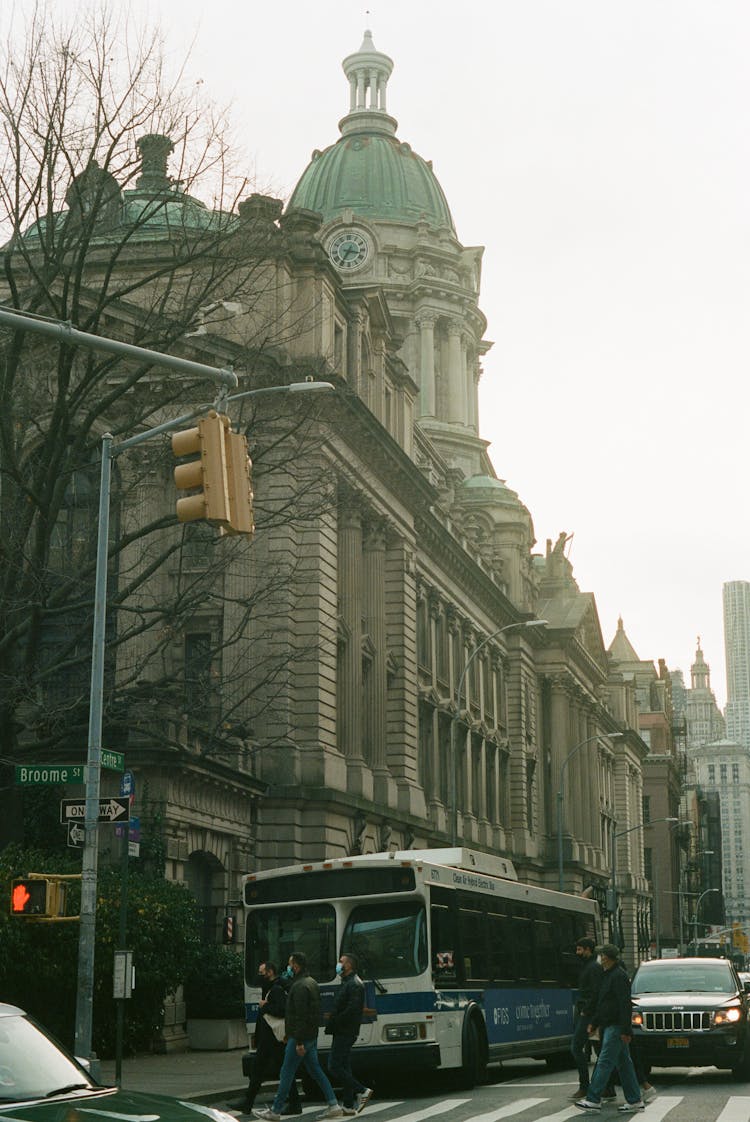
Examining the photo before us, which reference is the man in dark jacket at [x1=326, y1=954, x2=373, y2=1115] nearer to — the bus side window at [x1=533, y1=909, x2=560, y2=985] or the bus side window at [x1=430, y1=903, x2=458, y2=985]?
the bus side window at [x1=430, y1=903, x2=458, y2=985]

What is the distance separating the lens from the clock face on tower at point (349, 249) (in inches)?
3157

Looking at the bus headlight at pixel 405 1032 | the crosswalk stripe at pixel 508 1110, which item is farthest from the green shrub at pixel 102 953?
the crosswalk stripe at pixel 508 1110

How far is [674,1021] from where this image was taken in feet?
71.1

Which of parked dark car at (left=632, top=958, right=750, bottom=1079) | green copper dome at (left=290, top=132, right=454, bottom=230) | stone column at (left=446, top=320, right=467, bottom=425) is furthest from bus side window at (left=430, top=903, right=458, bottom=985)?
green copper dome at (left=290, top=132, right=454, bottom=230)

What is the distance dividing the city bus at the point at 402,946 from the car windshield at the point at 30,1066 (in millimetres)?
10044

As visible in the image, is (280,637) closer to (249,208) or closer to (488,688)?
(249,208)

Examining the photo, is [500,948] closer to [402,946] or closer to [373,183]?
[402,946]

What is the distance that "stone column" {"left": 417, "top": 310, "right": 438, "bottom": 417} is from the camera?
91.5 meters

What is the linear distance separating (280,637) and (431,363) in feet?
179

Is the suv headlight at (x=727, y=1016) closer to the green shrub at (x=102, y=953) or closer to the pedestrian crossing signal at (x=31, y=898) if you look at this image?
the green shrub at (x=102, y=953)

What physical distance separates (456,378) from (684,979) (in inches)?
2816

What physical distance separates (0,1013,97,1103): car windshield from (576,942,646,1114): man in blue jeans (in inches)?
351

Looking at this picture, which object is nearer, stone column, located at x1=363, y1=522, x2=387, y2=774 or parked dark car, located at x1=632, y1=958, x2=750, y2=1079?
parked dark car, located at x1=632, y1=958, x2=750, y2=1079

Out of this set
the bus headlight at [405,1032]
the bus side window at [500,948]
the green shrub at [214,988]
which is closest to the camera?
the bus headlight at [405,1032]
